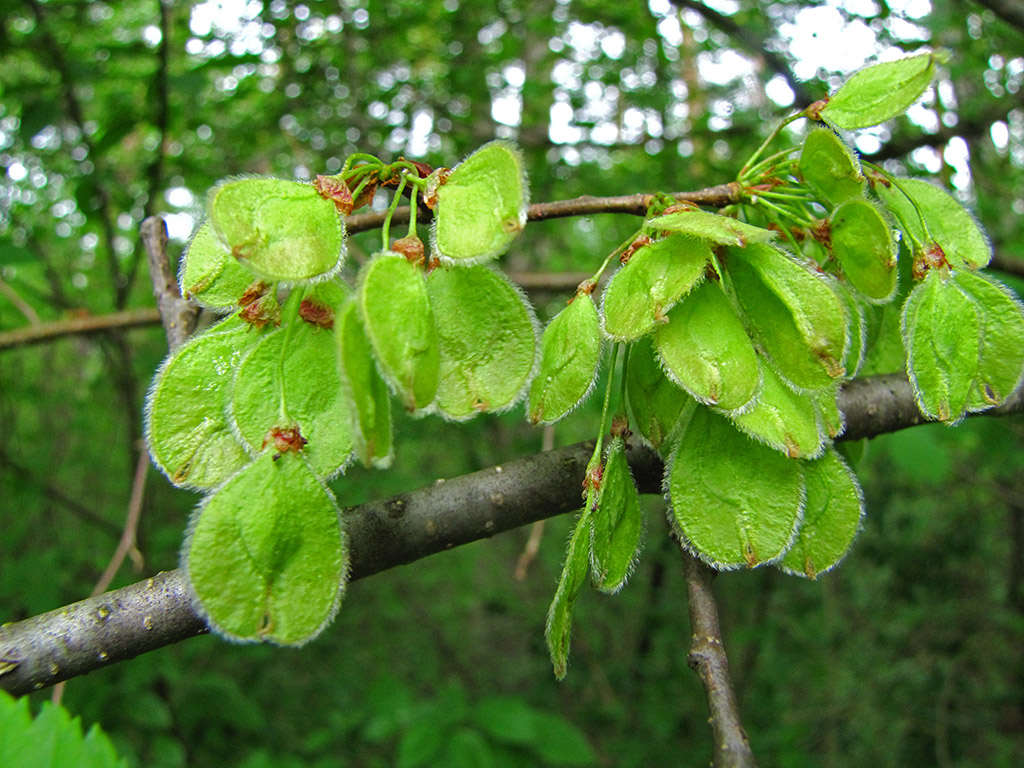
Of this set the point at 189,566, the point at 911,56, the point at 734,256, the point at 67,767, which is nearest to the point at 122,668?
the point at 67,767

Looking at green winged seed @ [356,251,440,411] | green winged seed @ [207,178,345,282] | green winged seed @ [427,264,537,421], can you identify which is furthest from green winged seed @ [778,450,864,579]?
green winged seed @ [207,178,345,282]

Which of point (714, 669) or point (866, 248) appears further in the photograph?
point (866, 248)

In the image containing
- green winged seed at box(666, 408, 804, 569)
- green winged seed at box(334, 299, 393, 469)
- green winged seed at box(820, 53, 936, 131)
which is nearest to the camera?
green winged seed at box(334, 299, 393, 469)

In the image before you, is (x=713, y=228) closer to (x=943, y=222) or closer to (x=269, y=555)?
(x=943, y=222)

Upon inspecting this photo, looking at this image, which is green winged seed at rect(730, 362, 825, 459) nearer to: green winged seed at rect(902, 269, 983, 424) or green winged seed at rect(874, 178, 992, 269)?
green winged seed at rect(902, 269, 983, 424)

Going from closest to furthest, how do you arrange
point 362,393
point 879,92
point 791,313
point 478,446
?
point 362,393 → point 791,313 → point 879,92 → point 478,446

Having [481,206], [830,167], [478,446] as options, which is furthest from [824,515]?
[478,446]
